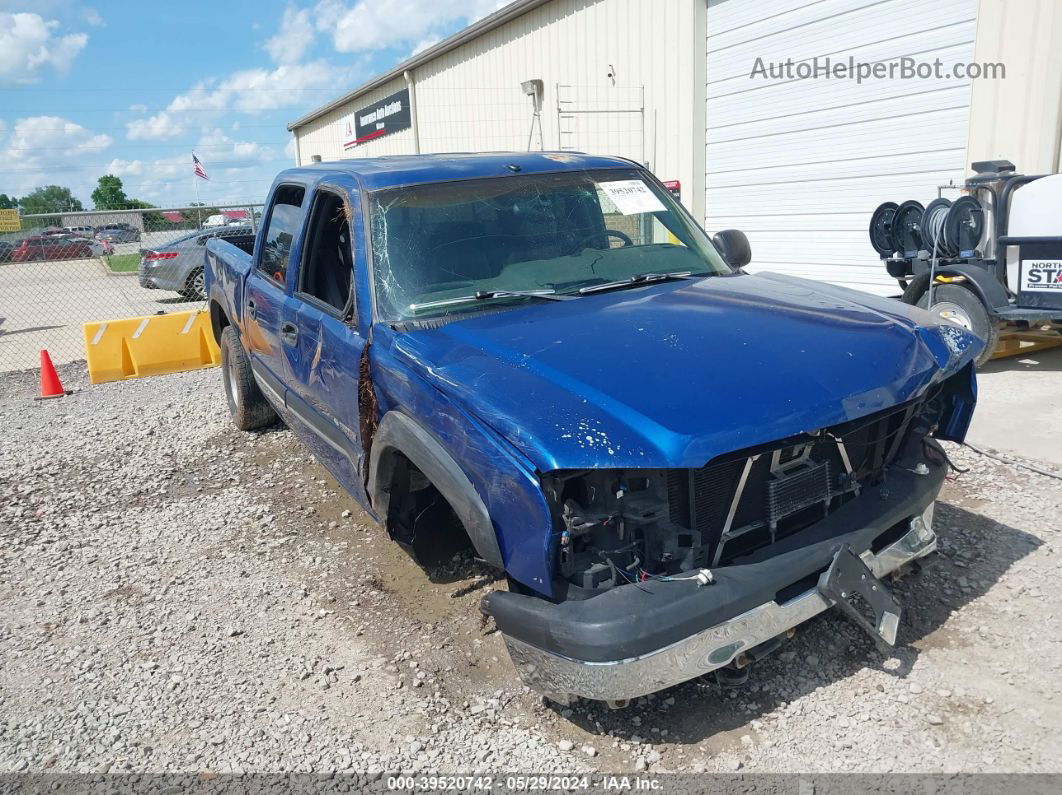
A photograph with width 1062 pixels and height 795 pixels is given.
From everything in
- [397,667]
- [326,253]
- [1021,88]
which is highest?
[1021,88]

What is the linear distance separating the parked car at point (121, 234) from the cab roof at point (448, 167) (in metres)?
16.5

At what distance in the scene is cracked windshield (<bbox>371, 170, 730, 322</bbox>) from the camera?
3.52m

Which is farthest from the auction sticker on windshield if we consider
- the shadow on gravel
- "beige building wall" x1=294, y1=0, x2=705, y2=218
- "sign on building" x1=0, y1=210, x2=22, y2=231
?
"sign on building" x1=0, y1=210, x2=22, y2=231

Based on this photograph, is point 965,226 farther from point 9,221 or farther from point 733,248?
point 9,221

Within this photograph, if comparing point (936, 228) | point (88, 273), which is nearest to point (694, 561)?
point (936, 228)

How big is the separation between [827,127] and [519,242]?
7.82 metres

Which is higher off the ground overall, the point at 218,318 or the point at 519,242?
the point at 519,242

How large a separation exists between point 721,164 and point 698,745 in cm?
1033

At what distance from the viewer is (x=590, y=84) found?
13.9 metres

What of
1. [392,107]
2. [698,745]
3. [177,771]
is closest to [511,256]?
[698,745]

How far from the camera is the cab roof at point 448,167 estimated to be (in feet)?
12.6

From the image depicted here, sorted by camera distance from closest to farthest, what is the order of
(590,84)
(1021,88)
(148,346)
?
(1021,88) < (148,346) < (590,84)

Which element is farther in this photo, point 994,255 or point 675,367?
point 994,255

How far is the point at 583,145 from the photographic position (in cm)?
1462
